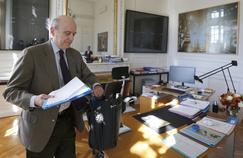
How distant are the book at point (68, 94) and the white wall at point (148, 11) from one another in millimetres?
3910

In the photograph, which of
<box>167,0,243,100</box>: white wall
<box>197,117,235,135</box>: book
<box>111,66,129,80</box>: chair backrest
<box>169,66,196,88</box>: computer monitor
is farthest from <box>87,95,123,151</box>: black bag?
<box>167,0,243,100</box>: white wall

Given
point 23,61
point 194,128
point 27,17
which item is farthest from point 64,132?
point 27,17

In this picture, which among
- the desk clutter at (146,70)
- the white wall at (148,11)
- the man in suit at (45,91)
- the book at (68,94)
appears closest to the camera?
the book at (68,94)

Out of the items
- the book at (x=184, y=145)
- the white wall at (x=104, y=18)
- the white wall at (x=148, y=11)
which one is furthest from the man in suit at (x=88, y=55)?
the book at (x=184, y=145)

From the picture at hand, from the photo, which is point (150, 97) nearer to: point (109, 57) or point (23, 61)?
point (109, 57)

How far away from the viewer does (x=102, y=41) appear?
15.2ft

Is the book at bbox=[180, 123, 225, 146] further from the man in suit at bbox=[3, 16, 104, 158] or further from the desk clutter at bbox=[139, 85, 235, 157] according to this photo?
the man in suit at bbox=[3, 16, 104, 158]

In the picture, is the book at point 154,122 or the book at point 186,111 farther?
the book at point 186,111

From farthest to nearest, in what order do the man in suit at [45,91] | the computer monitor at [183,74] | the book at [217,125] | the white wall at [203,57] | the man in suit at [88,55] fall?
the man in suit at [88,55], the white wall at [203,57], the computer monitor at [183,74], the book at [217,125], the man in suit at [45,91]

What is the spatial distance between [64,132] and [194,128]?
38.8 inches

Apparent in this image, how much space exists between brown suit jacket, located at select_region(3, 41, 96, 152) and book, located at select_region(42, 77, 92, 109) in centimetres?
15

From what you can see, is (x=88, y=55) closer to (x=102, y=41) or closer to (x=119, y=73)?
(x=102, y=41)

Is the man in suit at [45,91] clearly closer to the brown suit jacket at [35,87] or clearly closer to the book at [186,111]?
the brown suit jacket at [35,87]

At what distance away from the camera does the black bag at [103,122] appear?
1.01m
